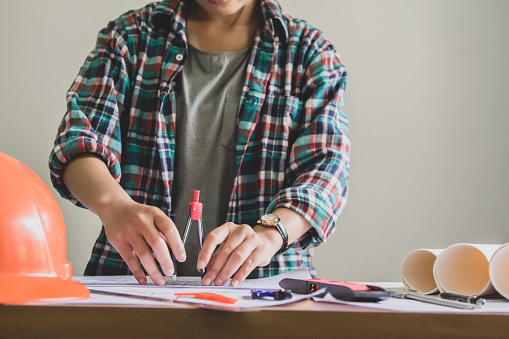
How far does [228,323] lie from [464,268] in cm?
47

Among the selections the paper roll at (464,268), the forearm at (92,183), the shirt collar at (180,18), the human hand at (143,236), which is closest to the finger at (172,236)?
the human hand at (143,236)

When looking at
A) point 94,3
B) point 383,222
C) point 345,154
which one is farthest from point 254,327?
point 94,3

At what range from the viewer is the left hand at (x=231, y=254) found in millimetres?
711

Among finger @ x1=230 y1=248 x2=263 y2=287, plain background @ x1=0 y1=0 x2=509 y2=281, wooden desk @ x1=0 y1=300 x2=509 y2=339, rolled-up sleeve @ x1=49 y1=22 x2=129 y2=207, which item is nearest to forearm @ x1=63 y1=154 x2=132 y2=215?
rolled-up sleeve @ x1=49 y1=22 x2=129 y2=207

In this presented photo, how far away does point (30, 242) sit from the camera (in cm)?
50

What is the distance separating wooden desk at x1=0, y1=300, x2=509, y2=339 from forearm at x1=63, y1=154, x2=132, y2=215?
434 millimetres

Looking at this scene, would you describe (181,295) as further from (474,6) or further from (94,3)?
(474,6)

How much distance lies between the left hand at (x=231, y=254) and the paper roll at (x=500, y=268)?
1.17 feet

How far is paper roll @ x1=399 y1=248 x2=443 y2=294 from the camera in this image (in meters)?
0.73

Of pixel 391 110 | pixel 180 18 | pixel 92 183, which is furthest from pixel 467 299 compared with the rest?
pixel 391 110

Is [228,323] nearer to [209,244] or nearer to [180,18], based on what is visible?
[209,244]

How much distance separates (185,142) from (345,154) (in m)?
0.40

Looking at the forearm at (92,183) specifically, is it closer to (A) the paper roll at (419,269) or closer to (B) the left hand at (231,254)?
(B) the left hand at (231,254)

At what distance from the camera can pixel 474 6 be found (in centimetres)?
177
